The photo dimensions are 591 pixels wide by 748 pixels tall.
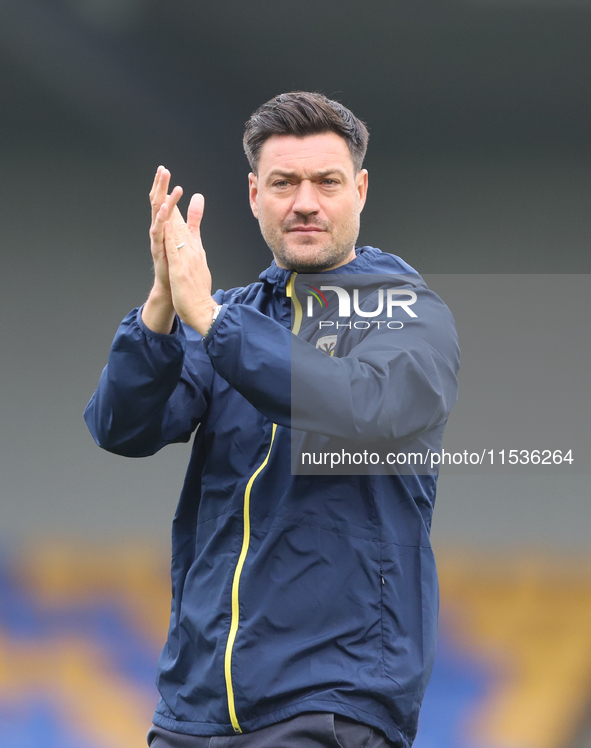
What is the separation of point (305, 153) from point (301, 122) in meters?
Answer: 0.06

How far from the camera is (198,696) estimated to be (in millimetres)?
1369

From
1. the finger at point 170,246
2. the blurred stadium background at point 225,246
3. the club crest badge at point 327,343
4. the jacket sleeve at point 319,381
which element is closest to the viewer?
the jacket sleeve at point 319,381

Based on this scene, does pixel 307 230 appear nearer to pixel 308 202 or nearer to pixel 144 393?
pixel 308 202

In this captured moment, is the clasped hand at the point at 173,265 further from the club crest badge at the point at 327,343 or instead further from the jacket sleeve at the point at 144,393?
the club crest badge at the point at 327,343

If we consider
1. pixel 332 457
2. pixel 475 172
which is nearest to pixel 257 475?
pixel 332 457

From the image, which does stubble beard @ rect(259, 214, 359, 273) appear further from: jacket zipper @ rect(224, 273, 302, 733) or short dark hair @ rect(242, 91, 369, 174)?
jacket zipper @ rect(224, 273, 302, 733)

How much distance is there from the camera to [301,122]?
62.6 inches

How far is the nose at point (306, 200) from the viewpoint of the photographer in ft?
5.00

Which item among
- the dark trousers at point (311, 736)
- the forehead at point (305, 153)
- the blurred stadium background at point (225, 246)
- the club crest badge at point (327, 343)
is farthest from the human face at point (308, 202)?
the blurred stadium background at point (225, 246)

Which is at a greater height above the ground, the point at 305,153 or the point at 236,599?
the point at 305,153

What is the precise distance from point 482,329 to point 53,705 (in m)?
1.76

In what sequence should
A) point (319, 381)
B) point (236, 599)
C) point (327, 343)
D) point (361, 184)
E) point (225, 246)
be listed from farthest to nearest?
point (225, 246) → point (361, 184) → point (327, 343) → point (236, 599) → point (319, 381)

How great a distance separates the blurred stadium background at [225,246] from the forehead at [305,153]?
127cm

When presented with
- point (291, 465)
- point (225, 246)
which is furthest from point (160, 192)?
point (225, 246)
